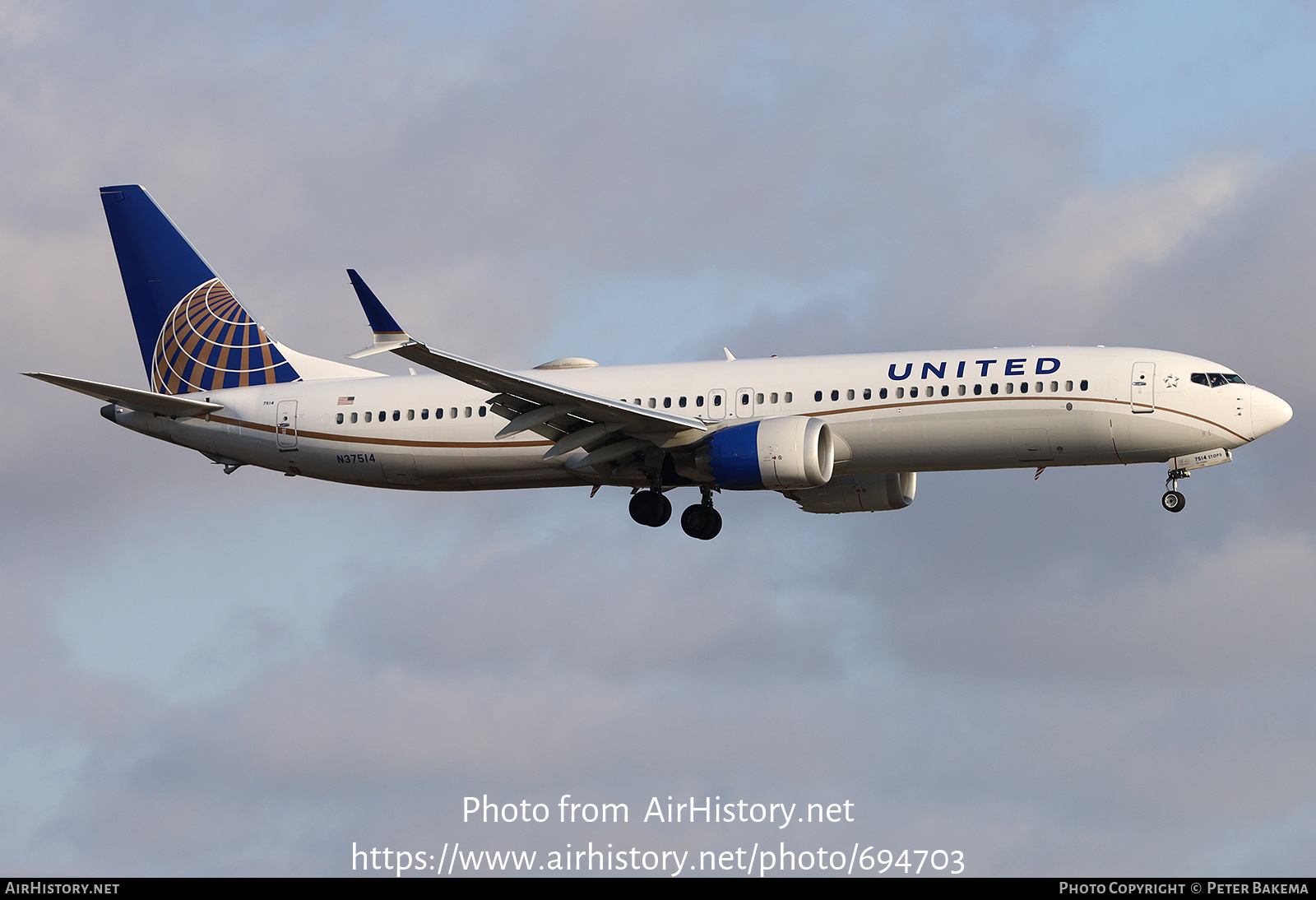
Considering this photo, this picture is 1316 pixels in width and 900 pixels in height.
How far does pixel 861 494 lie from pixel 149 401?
67.9 ft

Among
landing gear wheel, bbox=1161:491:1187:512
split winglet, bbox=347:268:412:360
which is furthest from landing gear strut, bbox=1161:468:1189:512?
split winglet, bbox=347:268:412:360

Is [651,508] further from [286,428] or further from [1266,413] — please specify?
[1266,413]

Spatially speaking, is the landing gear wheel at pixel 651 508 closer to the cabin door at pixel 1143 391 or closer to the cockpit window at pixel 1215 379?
the cabin door at pixel 1143 391

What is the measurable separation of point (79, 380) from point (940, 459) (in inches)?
879

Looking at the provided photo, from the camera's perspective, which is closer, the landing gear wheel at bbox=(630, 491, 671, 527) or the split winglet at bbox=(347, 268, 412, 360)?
the split winglet at bbox=(347, 268, 412, 360)

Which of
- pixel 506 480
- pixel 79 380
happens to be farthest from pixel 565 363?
pixel 79 380

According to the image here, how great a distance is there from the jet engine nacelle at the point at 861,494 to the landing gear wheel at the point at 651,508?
4043mm

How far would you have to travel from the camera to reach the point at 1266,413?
46000mm

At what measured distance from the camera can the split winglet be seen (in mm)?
A: 40281

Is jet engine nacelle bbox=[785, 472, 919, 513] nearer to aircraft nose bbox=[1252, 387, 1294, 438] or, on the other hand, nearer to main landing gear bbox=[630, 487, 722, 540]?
main landing gear bbox=[630, 487, 722, 540]

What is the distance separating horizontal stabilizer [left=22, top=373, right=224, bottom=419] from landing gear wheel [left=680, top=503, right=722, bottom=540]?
14.0 m

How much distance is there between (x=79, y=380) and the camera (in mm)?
47094

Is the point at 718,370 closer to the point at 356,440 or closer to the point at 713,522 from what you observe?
the point at 713,522

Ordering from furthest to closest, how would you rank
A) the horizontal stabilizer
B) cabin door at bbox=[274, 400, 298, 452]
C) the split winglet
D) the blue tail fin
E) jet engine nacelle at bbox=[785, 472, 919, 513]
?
1. the blue tail fin
2. jet engine nacelle at bbox=[785, 472, 919, 513]
3. cabin door at bbox=[274, 400, 298, 452]
4. the horizontal stabilizer
5. the split winglet
